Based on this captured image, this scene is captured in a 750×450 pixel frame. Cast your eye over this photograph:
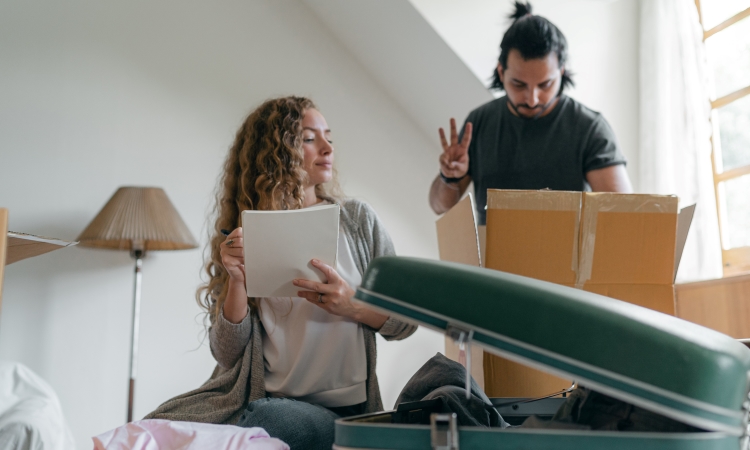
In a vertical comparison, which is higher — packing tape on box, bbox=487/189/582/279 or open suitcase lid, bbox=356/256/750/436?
packing tape on box, bbox=487/189/582/279

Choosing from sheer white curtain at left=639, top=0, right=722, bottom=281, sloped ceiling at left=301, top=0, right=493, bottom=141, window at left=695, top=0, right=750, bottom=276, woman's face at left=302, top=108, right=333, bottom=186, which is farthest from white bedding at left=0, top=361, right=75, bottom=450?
window at left=695, top=0, right=750, bottom=276

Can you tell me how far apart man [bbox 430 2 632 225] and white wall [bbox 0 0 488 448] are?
2.35ft

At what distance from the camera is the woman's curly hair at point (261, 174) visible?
143 cm

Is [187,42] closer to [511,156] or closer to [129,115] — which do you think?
[129,115]

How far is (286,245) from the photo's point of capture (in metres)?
1.14

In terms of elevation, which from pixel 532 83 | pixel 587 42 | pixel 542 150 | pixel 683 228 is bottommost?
pixel 683 228

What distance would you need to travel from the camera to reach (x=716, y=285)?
1.61m

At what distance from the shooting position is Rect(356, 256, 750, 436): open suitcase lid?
Answer: 508 millimetres

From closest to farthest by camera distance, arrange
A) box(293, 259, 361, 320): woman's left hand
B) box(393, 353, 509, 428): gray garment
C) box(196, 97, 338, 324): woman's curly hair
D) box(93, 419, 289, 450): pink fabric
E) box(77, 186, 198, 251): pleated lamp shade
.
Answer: box(393, 353, 509, 428): gray garment → box(93, 419, 289, 450): pink fabric → box(293, 259, 361, 320): woman's left hand → box(196, 97, 338, 324): woman's curly hair → box(77, 186, 198, 251): pleated lamp shade

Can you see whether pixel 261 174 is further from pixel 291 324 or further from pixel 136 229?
pixel 136 229

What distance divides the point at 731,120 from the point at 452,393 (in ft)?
6.54

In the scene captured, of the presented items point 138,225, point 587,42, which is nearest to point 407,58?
point 587,42

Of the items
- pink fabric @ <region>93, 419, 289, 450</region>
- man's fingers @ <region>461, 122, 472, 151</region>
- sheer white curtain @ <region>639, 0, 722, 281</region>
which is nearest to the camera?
pink fabric @ <region>93, 419, 289, 450</region>

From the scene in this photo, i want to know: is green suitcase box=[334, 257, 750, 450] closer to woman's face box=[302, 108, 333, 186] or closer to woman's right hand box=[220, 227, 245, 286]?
woman's right hand box=[220, 227, 245, 286]
